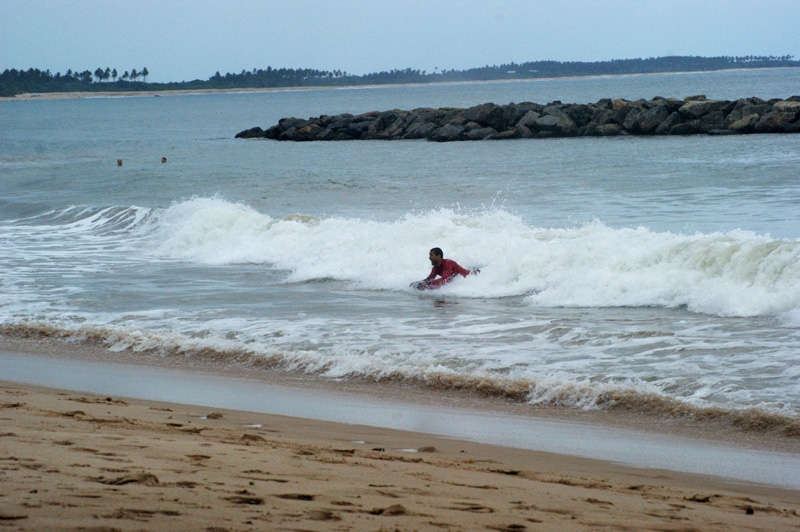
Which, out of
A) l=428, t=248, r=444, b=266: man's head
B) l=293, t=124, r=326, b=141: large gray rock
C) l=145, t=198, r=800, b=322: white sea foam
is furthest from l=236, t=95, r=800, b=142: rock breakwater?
l=428, t=248, r=444, b=266: man's head

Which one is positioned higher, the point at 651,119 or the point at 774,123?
the point at 651,119

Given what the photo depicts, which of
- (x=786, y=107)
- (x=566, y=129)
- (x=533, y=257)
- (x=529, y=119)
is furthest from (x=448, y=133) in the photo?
(x=533, y=257)

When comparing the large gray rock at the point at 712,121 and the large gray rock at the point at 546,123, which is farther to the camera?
the large gray rock at the point at 546,123

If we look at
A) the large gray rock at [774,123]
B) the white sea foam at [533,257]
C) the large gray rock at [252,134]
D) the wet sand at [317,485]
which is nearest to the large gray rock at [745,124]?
the large gray rock at [774,123]

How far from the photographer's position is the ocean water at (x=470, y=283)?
26.7 feet

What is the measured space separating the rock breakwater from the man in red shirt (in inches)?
1346

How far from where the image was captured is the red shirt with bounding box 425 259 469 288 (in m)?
13.0

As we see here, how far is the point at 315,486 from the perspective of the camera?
4020 millimetres

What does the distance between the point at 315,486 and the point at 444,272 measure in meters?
9.17

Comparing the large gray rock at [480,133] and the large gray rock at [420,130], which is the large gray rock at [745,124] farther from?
the large gray rock at [420,130]

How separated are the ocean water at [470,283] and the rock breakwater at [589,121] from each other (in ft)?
47.8

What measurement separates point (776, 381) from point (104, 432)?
559 cm

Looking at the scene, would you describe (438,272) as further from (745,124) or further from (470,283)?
(745,124)

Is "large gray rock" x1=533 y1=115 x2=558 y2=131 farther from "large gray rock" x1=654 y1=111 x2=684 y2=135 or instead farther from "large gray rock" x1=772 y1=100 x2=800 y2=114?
"large gray rock" x1=772 y1=100 x2=800 y2=114
